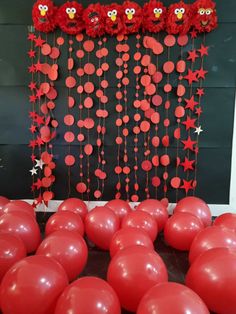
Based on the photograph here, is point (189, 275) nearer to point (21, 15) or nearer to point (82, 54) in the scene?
point (82, 54)

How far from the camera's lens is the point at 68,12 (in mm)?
2777

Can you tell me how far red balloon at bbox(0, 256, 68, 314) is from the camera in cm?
133

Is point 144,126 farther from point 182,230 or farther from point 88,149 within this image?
point 182,230

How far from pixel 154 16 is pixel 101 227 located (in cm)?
203

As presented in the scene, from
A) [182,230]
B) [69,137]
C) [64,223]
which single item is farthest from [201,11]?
[64,223]

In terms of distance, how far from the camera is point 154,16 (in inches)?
109

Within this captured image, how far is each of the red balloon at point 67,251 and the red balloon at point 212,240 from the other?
28.9 inches

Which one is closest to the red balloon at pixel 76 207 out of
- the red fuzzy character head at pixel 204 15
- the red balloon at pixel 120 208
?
the red balloon at pixel 120 208

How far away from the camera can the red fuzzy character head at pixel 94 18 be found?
9.09ft

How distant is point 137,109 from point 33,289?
2.11 metres

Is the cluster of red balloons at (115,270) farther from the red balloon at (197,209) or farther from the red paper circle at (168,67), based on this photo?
the red paper circle at (168,67)

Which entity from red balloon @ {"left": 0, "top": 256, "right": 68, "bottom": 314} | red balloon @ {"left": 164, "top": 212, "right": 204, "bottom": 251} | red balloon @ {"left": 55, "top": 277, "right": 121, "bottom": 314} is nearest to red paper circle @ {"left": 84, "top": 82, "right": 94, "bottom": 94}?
red balloon @ {"left": 164, "top": 212, "right": 204, "bottom": 251}

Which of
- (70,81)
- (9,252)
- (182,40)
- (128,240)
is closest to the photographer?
(9,252)

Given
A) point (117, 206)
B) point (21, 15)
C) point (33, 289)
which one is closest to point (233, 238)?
point (117, 206)
